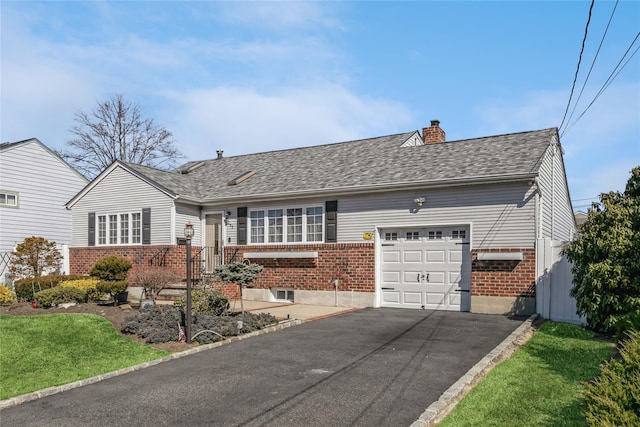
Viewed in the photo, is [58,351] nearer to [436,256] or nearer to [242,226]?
[242,226]

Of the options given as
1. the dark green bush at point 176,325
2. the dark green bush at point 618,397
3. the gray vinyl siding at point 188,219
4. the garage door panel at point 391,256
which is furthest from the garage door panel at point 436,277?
the dark green bush at point 618,397

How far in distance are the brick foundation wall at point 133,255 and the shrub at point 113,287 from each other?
11.8 ft

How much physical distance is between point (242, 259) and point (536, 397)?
1302cm

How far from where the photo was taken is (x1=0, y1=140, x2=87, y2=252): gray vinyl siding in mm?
21703

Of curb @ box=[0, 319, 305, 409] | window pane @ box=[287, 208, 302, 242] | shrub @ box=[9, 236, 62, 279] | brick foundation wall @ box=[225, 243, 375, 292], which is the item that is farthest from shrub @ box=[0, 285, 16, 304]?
window pane @ box=[287, 208, 302, 242]

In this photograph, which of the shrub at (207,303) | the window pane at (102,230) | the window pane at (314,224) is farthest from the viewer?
the window pane at (102,230)

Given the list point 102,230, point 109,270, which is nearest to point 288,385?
point 109,270

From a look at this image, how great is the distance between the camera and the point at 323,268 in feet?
53.8

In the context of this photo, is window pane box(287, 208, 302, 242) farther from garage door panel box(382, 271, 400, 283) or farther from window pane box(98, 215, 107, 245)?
window pane box(98, 215, 107, 245)

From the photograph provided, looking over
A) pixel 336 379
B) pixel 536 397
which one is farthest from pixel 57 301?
pixel 536 397

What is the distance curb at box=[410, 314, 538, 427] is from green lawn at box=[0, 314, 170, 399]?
5.26 meters

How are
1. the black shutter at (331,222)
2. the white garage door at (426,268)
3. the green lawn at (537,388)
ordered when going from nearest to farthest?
the green lawn at (537,388), the white garage door at (426,268), the black shutter at (331,222)

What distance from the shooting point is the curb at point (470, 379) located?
18.1ft

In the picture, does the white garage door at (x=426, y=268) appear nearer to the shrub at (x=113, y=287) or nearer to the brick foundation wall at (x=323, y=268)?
the brick foundation wall at (x=323, y=268)
